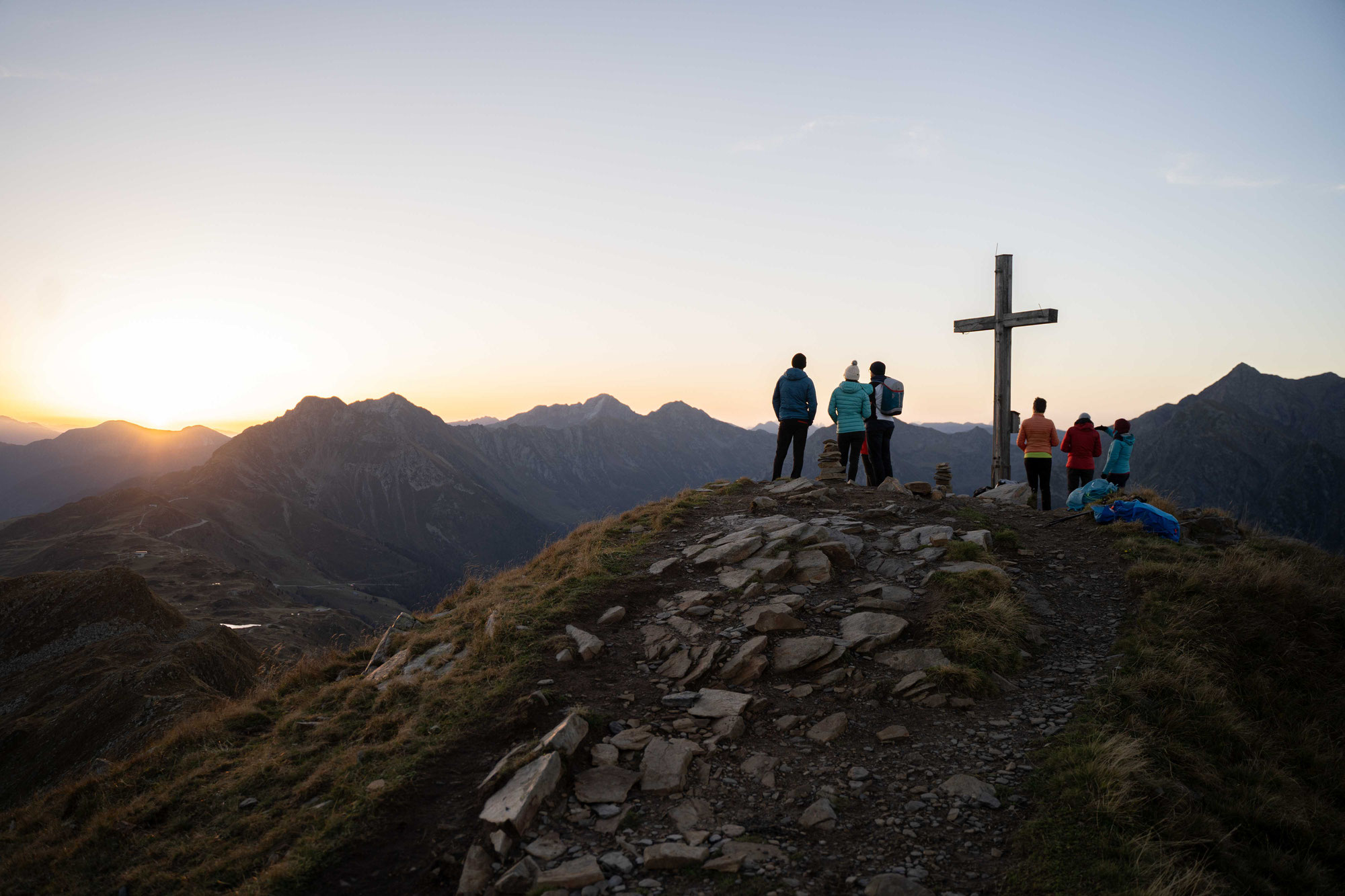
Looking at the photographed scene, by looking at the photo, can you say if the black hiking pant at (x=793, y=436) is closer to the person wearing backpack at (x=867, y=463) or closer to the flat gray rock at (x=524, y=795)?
the person wearing backpack at (x=867, y=463)

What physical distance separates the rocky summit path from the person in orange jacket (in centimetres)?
549

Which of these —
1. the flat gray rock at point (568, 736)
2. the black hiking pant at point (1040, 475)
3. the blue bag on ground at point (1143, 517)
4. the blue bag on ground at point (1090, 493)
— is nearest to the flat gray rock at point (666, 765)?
the flat gray rock at point (568, 736)

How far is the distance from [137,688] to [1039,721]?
91.7 ft

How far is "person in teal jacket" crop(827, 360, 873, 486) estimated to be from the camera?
1639 centimetres

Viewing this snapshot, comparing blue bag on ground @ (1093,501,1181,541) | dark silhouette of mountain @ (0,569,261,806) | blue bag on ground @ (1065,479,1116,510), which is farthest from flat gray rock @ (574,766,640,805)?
blue bag on ground @ (1065,479,1116,510)

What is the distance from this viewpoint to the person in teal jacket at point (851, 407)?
1639cm

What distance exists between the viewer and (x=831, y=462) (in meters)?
18.0

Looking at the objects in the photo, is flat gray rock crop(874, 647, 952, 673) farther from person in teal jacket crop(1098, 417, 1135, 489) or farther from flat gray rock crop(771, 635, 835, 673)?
person in teal jacket crop(1098, 417, 1135, 489)

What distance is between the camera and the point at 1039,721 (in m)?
6.98

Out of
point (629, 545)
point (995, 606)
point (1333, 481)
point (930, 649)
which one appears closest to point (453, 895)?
point (930, 649)

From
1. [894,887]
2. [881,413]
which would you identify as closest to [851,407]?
[881,413]

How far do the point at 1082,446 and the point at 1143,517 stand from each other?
467 centimetres

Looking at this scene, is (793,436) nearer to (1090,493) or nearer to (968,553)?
(968,553)

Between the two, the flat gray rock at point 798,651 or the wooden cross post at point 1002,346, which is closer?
the flat gray rock at point 798,651
